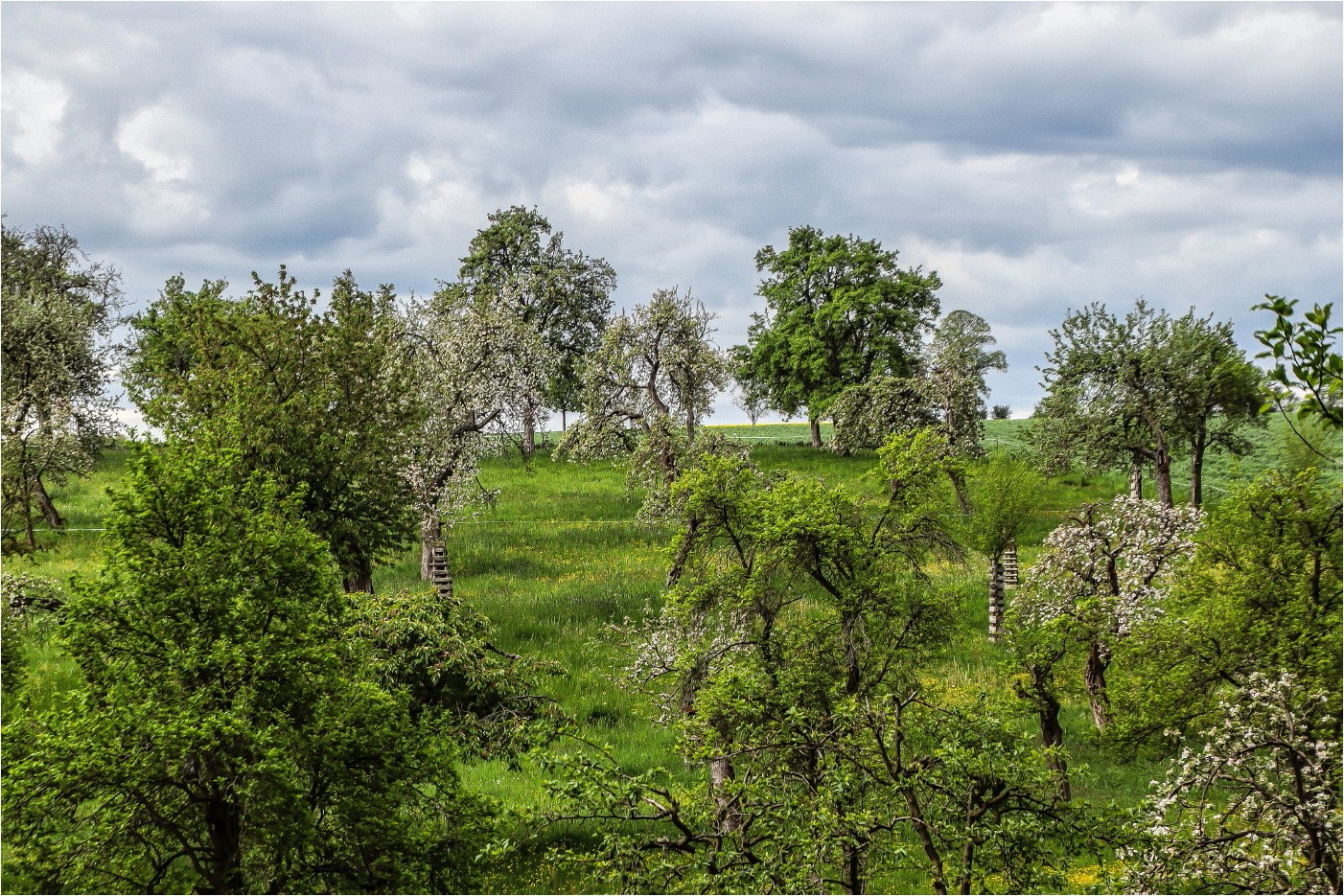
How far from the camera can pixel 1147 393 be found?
4191cm

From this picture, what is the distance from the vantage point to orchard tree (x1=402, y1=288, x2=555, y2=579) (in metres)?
29.4

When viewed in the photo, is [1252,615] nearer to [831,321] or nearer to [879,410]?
[879,410]

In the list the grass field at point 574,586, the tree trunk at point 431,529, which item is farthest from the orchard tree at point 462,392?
the grass field at point 574,586

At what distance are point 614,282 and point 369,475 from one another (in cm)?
4360

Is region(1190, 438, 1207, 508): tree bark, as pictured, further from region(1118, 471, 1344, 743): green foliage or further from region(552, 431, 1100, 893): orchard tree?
region(552, 431, 1100, 893): orchard tree

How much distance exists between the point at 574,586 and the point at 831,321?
30443 millimetres

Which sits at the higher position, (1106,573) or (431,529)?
(431,529)

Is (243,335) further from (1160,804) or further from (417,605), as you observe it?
(1160,804)

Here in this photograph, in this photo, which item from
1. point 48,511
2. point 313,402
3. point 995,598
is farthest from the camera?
point 48,511

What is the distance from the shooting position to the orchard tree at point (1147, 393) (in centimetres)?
4119

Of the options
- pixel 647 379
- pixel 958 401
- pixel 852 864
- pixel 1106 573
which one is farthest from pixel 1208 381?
pixel 852 864

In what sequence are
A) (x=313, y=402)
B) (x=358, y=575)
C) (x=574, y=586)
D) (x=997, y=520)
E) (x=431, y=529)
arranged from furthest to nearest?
(x=574, y=586), (x=997, y=520), (x=431, y=529), (x=358, y=575), (x=313, y=402)

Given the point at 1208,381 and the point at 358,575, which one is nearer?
the point at 358,575

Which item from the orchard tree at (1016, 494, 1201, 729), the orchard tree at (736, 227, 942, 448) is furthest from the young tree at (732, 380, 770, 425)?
the orchard tree at (1016, 494, 1201, 729)
